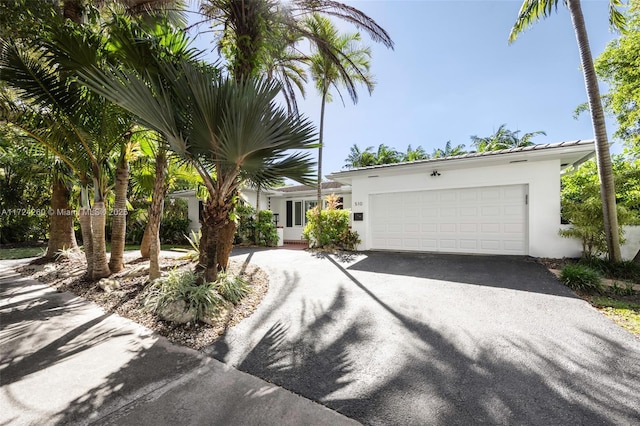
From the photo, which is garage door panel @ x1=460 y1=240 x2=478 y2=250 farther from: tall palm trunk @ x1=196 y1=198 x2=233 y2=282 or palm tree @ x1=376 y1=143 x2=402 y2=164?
palm tree @ x1=376 y1=143 x2=402 y2=164

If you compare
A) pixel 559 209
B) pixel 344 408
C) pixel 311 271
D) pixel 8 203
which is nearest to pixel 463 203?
pixel 559 209

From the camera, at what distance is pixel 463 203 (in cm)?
878

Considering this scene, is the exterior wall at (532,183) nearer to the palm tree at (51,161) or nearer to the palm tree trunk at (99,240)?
Answer: the palm tree trunk at (99,240)

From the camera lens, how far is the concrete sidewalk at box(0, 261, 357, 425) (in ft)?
7.06

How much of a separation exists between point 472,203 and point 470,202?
2.6 inches

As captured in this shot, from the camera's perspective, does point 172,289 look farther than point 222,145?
Yes

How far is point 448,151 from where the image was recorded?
25578 millimetres

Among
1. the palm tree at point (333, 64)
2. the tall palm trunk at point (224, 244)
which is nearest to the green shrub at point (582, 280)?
the tall palm trunk at point (224, 244)

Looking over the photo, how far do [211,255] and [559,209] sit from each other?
9346mm

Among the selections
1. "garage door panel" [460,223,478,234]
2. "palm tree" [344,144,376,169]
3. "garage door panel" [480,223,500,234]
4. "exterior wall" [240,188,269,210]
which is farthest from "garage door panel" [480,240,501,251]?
"palm tree" [344,144,376,169]

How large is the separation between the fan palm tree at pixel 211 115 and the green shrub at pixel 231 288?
169 cm

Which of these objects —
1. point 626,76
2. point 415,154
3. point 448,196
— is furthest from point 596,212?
point 415,154

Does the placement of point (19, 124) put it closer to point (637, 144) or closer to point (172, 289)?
point (172, 289)

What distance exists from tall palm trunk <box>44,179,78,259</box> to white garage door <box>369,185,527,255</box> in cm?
1042
